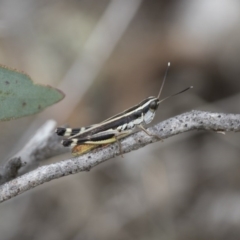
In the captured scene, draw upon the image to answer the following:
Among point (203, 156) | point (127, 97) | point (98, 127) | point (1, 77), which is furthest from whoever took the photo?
point (127, 97)

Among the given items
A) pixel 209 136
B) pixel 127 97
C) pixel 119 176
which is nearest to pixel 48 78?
pixel 127 97

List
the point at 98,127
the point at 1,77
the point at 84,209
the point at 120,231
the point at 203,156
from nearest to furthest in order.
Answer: the point at 1,77 → the point at 98,127 → the point at 120,231 → the point at 84,209 → the point at 203,156

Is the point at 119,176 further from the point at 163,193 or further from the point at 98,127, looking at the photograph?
the point at 98,127

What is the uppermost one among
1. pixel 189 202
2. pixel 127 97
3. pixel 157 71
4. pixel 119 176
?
pixel 157 71

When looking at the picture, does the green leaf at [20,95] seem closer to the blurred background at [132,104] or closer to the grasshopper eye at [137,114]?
the grasshopper eye at [137,114]

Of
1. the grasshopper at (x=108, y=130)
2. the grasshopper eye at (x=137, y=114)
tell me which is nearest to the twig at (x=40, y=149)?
the grasshopper at (x=108, y=130)

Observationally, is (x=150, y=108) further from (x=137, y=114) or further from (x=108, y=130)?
(x=108, y=130)
